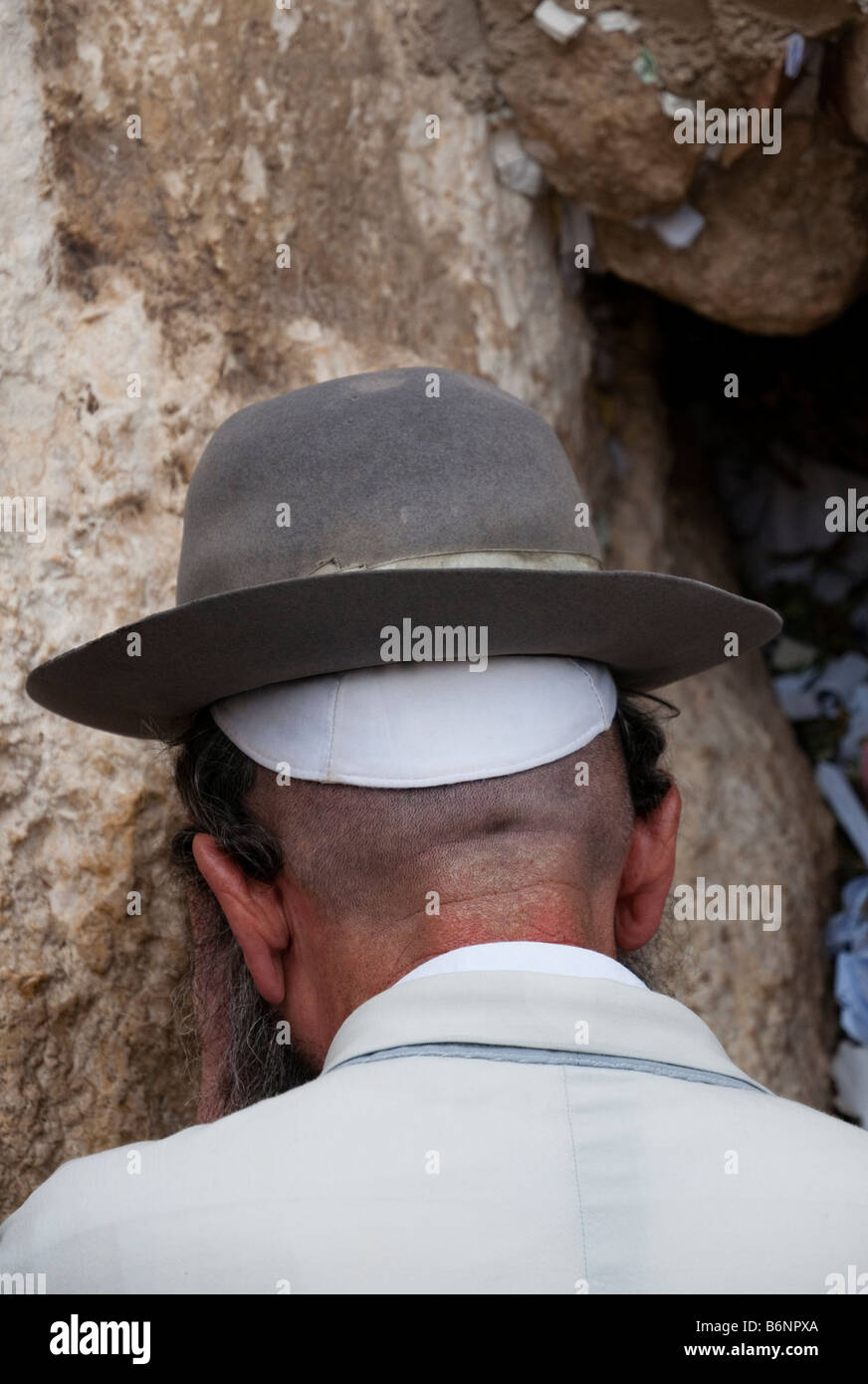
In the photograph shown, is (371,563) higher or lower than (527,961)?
higher

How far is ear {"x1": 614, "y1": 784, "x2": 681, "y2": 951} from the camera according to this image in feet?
5.03

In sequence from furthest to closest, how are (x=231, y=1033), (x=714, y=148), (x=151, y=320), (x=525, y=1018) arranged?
1. (x=714, y=148)
2. (x=151, y=320)
3. (x=231, y=1033)
4. (x=525, y=1018)

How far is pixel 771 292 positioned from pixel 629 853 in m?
1.48

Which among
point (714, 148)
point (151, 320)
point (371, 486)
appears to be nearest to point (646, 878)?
point (371, 486)

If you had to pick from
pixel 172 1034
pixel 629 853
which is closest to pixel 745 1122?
pixel 629 853

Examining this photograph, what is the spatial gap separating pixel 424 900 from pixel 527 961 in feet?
0.40

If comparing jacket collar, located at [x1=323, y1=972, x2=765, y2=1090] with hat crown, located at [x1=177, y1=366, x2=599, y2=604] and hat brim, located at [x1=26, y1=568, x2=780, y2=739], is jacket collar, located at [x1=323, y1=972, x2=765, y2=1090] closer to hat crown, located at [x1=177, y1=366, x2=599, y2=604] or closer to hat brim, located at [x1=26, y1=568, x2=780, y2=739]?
hat brim, located at [x1=26, y1=568, x2=780, y2=739]

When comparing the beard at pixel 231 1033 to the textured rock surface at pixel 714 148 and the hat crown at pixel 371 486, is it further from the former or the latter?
the textured rock surface at pixel 714 148

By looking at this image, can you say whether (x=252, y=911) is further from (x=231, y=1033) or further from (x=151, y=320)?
(x=151, y=320)

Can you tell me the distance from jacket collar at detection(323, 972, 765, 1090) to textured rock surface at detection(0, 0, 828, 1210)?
0.65m

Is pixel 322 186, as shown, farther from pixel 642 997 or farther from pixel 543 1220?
pixel 543 1220

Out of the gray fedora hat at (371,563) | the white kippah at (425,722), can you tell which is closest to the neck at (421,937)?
the white kippah at (425,722)

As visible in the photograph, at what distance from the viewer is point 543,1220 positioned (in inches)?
39.4

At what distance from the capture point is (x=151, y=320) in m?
1.88
